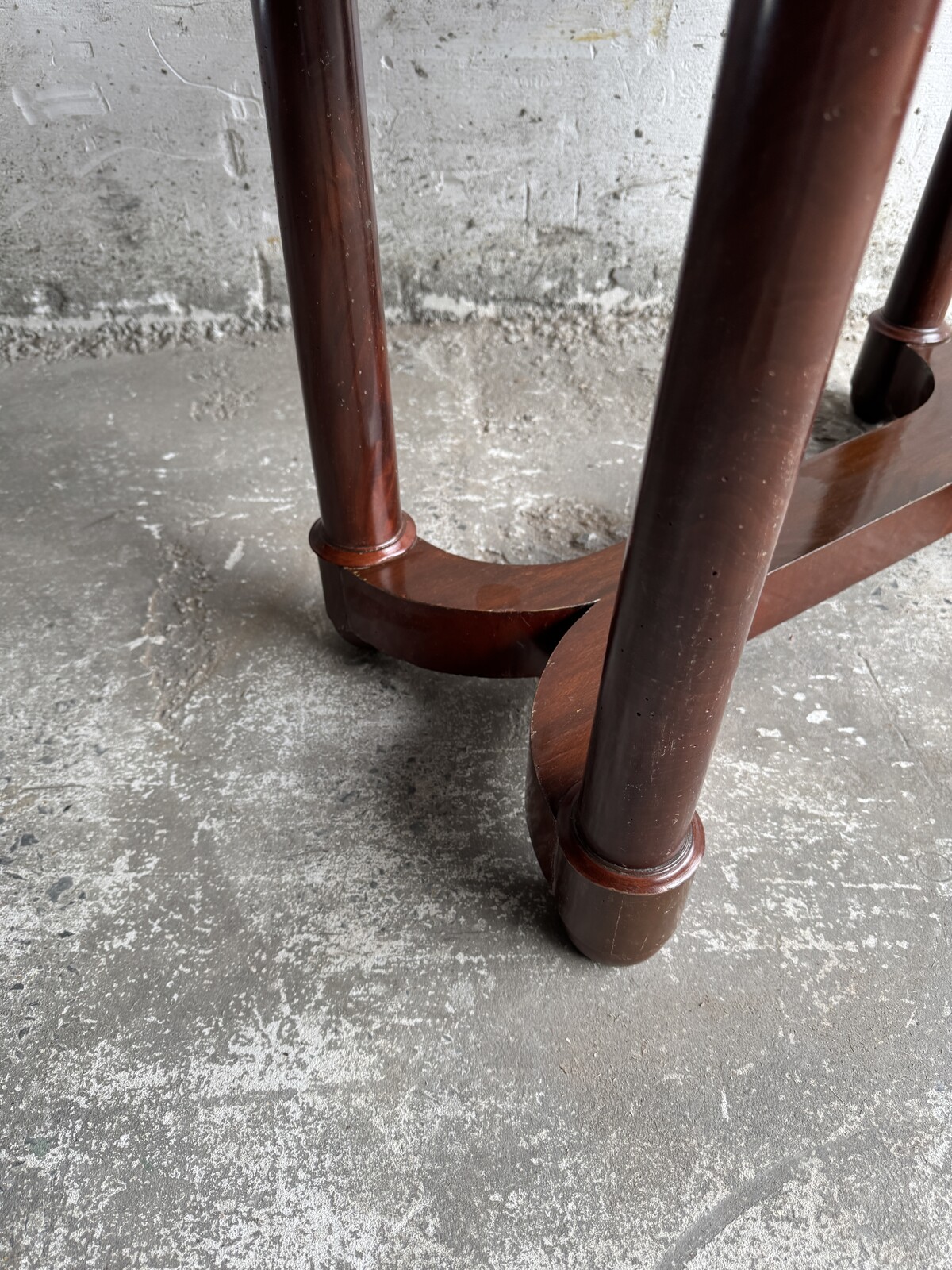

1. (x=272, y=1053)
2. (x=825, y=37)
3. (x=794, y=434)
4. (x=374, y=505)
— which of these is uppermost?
(x=825, y=37)

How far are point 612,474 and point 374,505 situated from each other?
36.1 inches

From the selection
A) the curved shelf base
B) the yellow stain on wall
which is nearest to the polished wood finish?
the curved shelf base

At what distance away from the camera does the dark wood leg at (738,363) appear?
580mm

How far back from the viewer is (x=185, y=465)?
234 cm

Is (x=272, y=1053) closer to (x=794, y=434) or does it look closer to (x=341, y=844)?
(x=341, y=844)

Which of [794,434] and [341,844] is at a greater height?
[794,434]

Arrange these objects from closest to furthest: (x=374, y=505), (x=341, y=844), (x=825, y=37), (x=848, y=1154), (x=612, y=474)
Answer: (x=825, y=37)
(x=848, y=1154)
(x=341, y=844)
(x=374, y=505)
(x=612, y=474)

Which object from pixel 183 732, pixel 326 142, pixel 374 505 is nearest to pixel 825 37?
pixel 326 142

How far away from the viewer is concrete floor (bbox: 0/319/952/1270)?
3.63ft

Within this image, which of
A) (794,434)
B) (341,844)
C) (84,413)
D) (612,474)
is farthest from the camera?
(84,413)

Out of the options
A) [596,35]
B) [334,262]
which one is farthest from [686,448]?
[596,35]

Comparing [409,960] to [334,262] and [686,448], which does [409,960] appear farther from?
[334,262]

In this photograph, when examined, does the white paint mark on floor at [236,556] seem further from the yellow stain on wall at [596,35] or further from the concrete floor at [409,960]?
the yellow stain on wall at [596,35]

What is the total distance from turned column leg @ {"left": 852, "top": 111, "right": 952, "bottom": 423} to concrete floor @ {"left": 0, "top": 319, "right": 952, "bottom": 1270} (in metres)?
0.50
